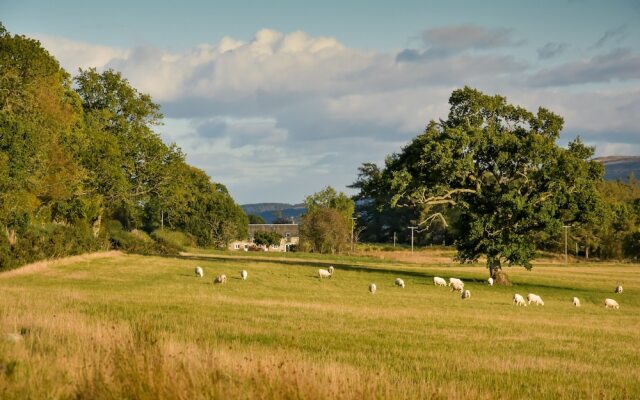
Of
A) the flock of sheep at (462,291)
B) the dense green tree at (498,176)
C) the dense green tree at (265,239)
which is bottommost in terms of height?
the flock of sheep at (462,291)

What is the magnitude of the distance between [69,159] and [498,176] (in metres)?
35.6

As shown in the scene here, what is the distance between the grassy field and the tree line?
8.59m

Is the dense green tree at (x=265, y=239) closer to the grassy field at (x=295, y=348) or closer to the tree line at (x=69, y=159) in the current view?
the tree line at (x=69, y=159)

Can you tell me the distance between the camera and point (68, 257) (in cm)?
5831

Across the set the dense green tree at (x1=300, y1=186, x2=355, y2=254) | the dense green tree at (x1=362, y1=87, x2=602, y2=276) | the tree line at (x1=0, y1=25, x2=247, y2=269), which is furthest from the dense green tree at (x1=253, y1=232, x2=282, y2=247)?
the dense green tree at (x1=362, y1=87, x2=602, y2=276)

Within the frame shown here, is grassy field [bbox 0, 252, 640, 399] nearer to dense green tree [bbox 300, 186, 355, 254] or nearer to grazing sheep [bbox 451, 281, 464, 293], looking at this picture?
grazing sheep [bbox 451, 281, 464, 293]

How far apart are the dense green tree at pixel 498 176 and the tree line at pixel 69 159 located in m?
26.4

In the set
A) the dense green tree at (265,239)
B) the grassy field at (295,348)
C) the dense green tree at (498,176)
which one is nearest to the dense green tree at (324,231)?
the dense green tree at (265,239)

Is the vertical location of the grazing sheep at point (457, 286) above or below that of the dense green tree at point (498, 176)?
below

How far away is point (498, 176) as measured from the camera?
58469 millimetres

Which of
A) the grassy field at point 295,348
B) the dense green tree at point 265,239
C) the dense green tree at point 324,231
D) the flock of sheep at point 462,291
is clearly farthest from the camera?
the dense green tree at point 265,239

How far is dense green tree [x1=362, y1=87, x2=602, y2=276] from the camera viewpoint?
55594mm

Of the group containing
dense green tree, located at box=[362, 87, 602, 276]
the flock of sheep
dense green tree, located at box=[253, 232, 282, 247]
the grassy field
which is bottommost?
the flock of sheep

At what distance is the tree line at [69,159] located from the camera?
4855cm
